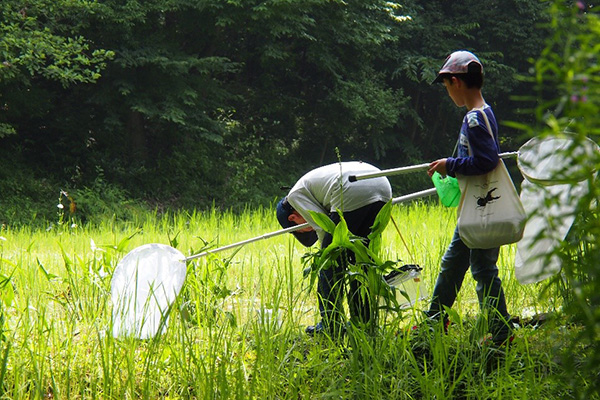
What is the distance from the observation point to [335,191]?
3826 mm

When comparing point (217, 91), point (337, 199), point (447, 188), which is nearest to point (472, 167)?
point (447, 188)

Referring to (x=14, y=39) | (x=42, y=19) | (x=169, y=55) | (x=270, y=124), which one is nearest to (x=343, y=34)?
(x=270, y=124)

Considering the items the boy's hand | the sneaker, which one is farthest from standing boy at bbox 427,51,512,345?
the sneaker

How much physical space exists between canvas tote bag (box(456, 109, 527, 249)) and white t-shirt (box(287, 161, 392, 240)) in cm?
60

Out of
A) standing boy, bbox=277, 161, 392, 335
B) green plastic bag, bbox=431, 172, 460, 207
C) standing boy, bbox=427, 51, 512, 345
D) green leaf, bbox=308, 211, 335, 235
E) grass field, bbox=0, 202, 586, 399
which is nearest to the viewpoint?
grass field, bbox=0, 202, 586, 399

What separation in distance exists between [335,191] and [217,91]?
11.0 meters

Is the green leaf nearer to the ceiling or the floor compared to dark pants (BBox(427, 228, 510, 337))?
nearer to the ceiling

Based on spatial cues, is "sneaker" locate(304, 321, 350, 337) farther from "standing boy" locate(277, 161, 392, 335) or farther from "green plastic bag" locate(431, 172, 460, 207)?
"green plastic bag" locate(431, 172, 460, 207)

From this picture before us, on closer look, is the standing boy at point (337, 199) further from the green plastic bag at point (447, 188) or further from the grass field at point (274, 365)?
the grass field at point (274, 365)

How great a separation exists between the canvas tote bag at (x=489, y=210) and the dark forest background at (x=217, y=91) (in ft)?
27.8

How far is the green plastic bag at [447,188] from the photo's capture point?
3564 millimetres

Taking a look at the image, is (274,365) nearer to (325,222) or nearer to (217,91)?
(325,222)

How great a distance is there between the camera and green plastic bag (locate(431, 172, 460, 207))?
356 centimetres

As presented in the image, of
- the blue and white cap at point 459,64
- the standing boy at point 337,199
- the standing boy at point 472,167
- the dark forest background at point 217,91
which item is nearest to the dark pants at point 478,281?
the standing boy at point 472,167
